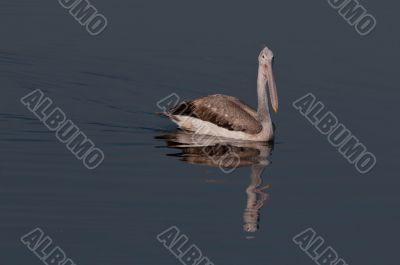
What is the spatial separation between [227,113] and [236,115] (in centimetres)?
16

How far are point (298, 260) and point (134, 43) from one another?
39.8 feet

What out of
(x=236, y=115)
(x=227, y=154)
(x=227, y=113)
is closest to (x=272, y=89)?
(x=236, y=115)

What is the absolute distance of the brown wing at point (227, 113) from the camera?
19812 millimetres

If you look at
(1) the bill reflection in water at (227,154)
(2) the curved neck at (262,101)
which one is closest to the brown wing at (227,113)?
(2) the curved neck at (262,101)

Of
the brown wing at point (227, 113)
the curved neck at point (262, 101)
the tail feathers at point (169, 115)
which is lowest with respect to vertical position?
the tail feathers at point (169, 115)

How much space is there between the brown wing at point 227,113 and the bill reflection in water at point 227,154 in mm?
273

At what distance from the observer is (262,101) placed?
65.9 ft

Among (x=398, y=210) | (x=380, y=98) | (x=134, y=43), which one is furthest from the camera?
(x=134, y=43)

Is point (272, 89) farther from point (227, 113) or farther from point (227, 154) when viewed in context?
point (227, 154)

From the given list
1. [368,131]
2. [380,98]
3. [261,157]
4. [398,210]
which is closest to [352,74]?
[380,98]

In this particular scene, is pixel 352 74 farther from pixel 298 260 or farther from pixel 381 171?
pixel 298 260

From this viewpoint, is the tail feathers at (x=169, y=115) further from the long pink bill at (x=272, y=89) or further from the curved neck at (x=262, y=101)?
the long pink bill at (x=272, y=89)

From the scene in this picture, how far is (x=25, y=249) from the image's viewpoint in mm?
13281

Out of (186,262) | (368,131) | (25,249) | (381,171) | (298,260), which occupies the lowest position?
(25,249)
